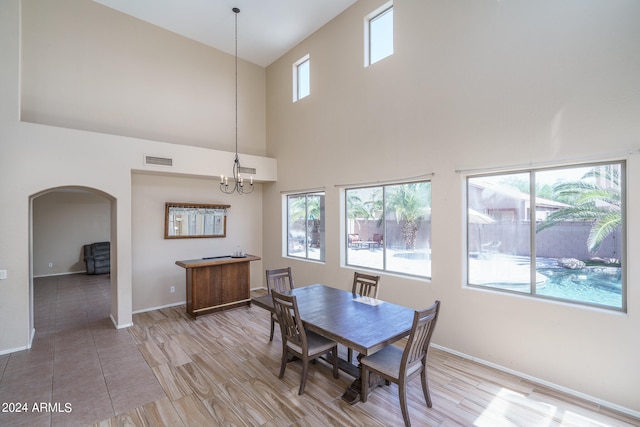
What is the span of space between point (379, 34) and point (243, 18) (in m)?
2.58

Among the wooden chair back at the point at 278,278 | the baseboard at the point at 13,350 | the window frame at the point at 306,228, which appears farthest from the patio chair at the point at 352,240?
the baseboard at the point at 13,350

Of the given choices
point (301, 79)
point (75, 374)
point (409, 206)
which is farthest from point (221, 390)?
point (301, 79)

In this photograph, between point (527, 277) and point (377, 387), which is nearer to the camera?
point (377, 387)

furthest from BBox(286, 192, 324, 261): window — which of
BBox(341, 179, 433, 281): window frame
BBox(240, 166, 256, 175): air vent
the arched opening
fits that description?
the arched opening

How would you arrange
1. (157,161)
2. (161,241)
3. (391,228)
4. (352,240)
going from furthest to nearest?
(161,241) < (352,240) < (157,161) < (391,228)

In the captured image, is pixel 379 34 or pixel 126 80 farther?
pixel 126 80

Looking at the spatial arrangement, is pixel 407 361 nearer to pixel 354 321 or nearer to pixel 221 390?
pixel 354 321

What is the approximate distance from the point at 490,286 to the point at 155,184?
582 centimetres

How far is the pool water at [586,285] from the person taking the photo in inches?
107

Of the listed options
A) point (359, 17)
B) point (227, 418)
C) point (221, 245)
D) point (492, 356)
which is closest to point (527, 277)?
point (492, 356)

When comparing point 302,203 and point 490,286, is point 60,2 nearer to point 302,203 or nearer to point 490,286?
point 302,203

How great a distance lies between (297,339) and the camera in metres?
2.87

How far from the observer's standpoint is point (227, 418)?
8.22 feet

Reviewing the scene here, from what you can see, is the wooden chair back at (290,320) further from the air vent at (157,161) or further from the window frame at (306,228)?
the air vent at (157,161)
